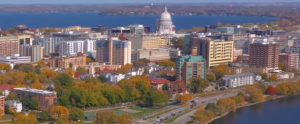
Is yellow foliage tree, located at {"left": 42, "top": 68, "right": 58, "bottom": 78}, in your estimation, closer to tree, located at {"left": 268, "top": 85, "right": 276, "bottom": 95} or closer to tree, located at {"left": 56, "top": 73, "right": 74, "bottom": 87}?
tree, located at {"left": 56, "top": 73, "right": 74, "bottom": 87}

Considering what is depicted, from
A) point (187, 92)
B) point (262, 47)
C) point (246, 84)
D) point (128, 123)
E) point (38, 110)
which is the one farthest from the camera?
point (262, 47)

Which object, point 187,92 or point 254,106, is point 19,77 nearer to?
point 187,92

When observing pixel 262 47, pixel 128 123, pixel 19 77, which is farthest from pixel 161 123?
pixel 262 47

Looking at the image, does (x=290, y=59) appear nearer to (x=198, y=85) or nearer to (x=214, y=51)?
(x=214, y=51)

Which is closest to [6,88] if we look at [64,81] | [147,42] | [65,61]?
[64,81]

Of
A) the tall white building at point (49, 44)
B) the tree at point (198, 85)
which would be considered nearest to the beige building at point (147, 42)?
the tall white building at point (49, 44)

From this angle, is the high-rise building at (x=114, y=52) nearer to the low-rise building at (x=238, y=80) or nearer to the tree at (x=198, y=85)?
the low-rise building at (x=238, y=80)

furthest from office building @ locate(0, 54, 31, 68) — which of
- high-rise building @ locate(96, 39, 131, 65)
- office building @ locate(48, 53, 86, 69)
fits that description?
high-rise building @ locate(96, 39, 131, 65)
